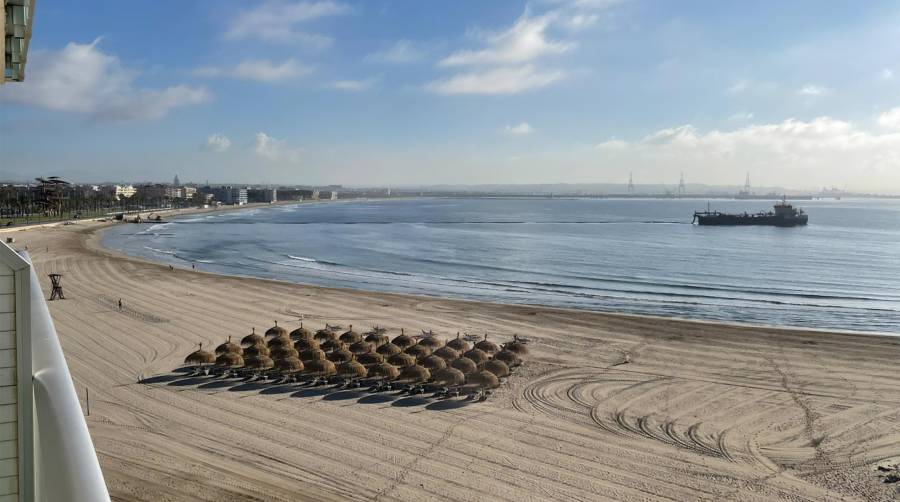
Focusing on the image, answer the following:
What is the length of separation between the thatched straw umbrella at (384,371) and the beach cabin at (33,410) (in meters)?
16.7

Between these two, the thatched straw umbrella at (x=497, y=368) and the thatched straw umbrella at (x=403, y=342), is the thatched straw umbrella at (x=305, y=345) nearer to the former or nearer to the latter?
the thatched straw umbrella at (x=403, y=342)

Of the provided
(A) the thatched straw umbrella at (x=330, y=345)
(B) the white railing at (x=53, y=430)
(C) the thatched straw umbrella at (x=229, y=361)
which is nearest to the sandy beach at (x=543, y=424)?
(C) the thatched straw umbrella at (x=229, y=361)

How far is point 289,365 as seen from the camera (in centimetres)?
2361

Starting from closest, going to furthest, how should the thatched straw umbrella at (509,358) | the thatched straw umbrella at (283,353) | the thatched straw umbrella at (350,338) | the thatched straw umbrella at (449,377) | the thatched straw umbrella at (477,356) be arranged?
the thatched straw umbrella at (449,377) < the thatched straw umbrella at (283,353) < the thatched straw umbrella at (477,356) < the thatched straw umbrella at (509,358) < the thatched straw umbrella at (350,338)

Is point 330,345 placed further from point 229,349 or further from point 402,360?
point 402,360

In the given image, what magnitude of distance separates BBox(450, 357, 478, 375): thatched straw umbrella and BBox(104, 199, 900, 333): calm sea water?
1978 centimetres

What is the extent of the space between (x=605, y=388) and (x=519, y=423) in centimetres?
503

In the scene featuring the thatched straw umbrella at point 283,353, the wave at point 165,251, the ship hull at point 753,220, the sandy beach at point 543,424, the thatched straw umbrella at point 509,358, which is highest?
the ship hull at point 753,220

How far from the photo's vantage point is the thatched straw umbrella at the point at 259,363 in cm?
2375

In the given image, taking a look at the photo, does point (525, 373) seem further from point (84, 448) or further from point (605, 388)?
point (84, 448)

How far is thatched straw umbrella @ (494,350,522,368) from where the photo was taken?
84.6 ft

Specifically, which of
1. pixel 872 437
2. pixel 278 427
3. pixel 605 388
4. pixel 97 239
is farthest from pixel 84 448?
pixel 97 239

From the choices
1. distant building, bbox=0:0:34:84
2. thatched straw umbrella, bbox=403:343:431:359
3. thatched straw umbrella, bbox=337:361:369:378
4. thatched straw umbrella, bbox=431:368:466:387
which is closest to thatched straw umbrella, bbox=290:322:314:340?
thatched straw umbrella, bbox=337:361:369:378

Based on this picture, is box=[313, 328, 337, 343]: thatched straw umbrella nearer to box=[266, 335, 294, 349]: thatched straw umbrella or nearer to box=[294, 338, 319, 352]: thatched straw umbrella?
box=[294, 338, 319, 352]: thatched straw umbrella
